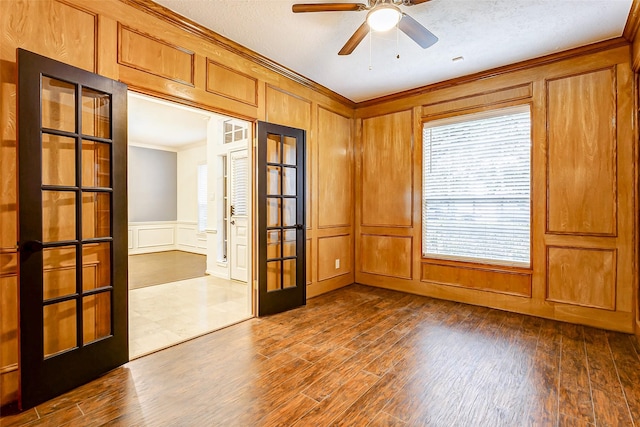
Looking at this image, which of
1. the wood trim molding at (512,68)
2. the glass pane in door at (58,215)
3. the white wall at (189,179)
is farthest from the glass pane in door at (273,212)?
the white wall at (189,179)

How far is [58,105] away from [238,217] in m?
3.26

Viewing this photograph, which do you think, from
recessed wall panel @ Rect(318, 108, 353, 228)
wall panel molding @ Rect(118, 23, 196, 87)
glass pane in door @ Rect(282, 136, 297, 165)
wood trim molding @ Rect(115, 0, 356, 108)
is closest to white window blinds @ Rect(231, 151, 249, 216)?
recessed wall panel @ Rect(318, 108, 353, 228)

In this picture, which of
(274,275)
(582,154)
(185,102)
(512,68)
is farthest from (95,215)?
(582,154)

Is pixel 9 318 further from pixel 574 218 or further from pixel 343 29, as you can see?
pixel 574 218

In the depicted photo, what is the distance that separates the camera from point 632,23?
2.72 m

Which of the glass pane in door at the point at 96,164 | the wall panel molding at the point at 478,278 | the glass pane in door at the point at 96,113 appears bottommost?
the wall panel molding at the point at 478,278

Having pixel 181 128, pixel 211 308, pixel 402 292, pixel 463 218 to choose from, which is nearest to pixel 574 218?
pixel 463 218

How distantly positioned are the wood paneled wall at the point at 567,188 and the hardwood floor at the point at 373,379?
42 cm

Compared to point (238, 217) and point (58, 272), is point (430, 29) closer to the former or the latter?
point (58, 272)

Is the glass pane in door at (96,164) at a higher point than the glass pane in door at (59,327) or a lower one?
higher

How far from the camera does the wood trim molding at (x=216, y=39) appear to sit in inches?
99.8

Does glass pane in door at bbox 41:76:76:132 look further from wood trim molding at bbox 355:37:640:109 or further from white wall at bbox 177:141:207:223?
white wall at bbox 177:141:207:223

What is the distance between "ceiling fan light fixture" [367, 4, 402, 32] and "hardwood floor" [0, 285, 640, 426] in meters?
2.56

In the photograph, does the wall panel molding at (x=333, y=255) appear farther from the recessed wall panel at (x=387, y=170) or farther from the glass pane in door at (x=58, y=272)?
the glass pane in door at (x=58, y=272)
